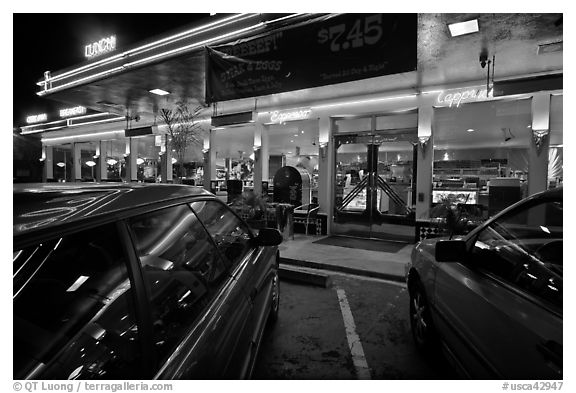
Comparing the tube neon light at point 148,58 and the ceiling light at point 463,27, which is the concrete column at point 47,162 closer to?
the tube neon light at point 148,58

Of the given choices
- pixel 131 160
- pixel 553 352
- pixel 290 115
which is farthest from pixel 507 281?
→ pixel 131 160

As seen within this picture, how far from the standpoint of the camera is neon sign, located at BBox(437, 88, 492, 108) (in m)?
7.30

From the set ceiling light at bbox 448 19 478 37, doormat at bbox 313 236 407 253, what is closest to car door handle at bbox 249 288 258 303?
ceiling light at bbox 448 19 478 37

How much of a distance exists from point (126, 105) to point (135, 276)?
465 inches

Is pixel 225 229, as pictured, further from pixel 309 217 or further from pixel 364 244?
pixel 309 217

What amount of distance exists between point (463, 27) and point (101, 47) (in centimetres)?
967

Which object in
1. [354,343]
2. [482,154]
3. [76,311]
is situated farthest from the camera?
[482,154]

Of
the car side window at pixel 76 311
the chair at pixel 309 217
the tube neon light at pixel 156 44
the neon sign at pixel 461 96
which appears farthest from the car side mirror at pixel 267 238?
the neon sign at pixel 461 96

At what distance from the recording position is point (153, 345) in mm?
1279

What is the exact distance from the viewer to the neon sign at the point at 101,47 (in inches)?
365

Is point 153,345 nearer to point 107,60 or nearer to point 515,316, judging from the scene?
point 515,316

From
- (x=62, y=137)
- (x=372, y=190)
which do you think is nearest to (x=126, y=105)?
(x=372, y=190)

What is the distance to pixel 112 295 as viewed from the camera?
1302 millimetres

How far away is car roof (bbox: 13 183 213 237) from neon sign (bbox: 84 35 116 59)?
9577 millimetres
